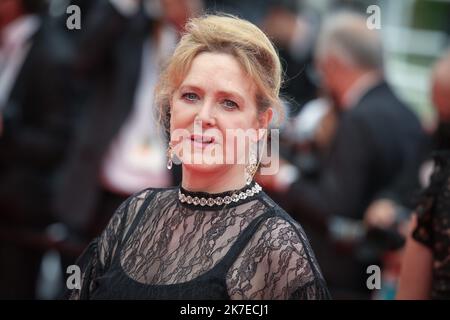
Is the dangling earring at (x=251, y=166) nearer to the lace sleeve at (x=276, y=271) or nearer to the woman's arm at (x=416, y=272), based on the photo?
the lace sleeve at (x=276, y=271)

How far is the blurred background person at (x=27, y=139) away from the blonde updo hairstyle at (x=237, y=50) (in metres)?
2.67

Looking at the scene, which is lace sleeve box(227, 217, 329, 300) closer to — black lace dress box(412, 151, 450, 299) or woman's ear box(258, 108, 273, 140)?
woman's ear box(258, 108, 273, 140)

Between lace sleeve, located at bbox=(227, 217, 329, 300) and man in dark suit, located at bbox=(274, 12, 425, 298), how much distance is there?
6.55ft

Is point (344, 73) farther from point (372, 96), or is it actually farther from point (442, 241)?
point (442, 241)

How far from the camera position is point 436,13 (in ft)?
28.8

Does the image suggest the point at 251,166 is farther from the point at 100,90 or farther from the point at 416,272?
the point at 100,90

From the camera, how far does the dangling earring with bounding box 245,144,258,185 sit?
8.16ft

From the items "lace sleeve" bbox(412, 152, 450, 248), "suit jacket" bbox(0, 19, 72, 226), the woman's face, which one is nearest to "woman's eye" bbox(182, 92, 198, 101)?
the woman's face

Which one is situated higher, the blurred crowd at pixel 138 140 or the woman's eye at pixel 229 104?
the woman's eye at pixel 229 104

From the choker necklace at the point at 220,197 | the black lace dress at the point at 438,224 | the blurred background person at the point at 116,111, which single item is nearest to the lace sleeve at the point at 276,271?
the choker necklace at the point at 220,197

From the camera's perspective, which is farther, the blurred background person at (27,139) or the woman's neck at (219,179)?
the blurred background person at (27,139)

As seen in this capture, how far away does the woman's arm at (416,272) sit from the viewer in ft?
9.90
